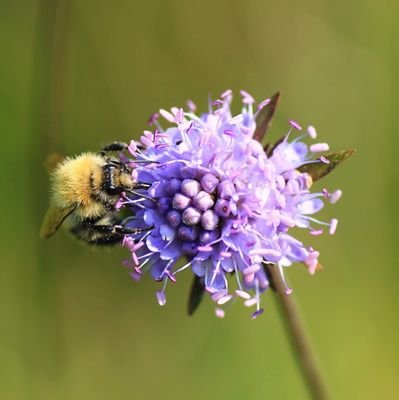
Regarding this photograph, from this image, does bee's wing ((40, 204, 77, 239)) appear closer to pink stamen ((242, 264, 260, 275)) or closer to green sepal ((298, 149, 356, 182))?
pink stamen ((242, 264, 260, 275))

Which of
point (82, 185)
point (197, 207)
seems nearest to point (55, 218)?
point (82, 185)

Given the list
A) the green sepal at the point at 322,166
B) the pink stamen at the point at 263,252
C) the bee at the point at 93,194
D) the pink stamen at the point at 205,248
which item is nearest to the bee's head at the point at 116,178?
the bee at the point at 93,194

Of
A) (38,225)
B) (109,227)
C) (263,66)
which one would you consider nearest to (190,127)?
(109,227)

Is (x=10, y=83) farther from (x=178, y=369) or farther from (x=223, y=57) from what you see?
(x=178, y=369)

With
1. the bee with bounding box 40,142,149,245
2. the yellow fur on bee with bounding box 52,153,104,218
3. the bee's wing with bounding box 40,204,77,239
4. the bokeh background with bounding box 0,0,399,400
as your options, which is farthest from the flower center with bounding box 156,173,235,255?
the bokeh background with bounding box 0,0,399,400

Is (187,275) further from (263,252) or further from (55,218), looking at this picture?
(263,252)

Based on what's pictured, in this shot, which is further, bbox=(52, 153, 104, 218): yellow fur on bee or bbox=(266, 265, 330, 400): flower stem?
bbox=(266, 265, 330, 400): flower stem

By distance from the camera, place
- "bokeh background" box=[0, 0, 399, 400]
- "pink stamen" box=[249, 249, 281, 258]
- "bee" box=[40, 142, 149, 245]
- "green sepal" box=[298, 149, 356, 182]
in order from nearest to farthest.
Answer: "pink stamen" box=[249, 249, 281, 258], "green sepal" box=[298, 149, 356, 182], "bee" box=[40, 142, 149, 245], "bokeh background" box=[0, 0, 399, 400]

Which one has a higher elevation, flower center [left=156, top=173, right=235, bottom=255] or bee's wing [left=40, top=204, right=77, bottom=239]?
bee's wing [left=40, top=204, right=77, bottom=239]
